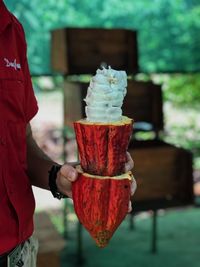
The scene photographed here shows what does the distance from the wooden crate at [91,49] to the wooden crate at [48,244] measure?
944mm

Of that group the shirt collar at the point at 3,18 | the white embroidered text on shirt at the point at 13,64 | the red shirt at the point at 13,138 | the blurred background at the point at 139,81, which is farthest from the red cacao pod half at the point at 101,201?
the blurred background at the point at 139,81

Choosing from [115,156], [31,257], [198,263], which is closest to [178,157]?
[198,263]

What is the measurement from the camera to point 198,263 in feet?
11.2

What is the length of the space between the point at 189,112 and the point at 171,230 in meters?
0.93

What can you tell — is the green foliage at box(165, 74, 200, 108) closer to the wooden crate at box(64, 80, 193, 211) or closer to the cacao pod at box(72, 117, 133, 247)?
the wooden crate at box(64, 80, 193, 211)

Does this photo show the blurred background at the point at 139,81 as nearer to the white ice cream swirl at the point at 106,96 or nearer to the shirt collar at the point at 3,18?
Answer: the shirt collar at the point at 3,18

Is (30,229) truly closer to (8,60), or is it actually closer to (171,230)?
(8,60)

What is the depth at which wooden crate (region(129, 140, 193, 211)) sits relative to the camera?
10.3ft

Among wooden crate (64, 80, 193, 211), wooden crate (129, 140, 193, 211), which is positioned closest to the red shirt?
wooden crate (64, 80, 193, 211)

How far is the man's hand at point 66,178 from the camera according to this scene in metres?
1.17

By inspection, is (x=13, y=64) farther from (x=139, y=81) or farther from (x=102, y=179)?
(x=139, y=81)

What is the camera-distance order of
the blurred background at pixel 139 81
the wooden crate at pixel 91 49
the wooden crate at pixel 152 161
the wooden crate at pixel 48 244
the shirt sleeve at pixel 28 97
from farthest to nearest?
1. the blurred background at pixel 139 81
2. the wooden crate at pixel 91 49
3. the wooden crate at pixel 152 161
4. the wooden crate at pixel 48 244
5. the shirt sleeve at pixel 28 97

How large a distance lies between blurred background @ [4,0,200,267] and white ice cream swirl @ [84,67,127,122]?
1.93 meters

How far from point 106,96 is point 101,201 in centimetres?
22
